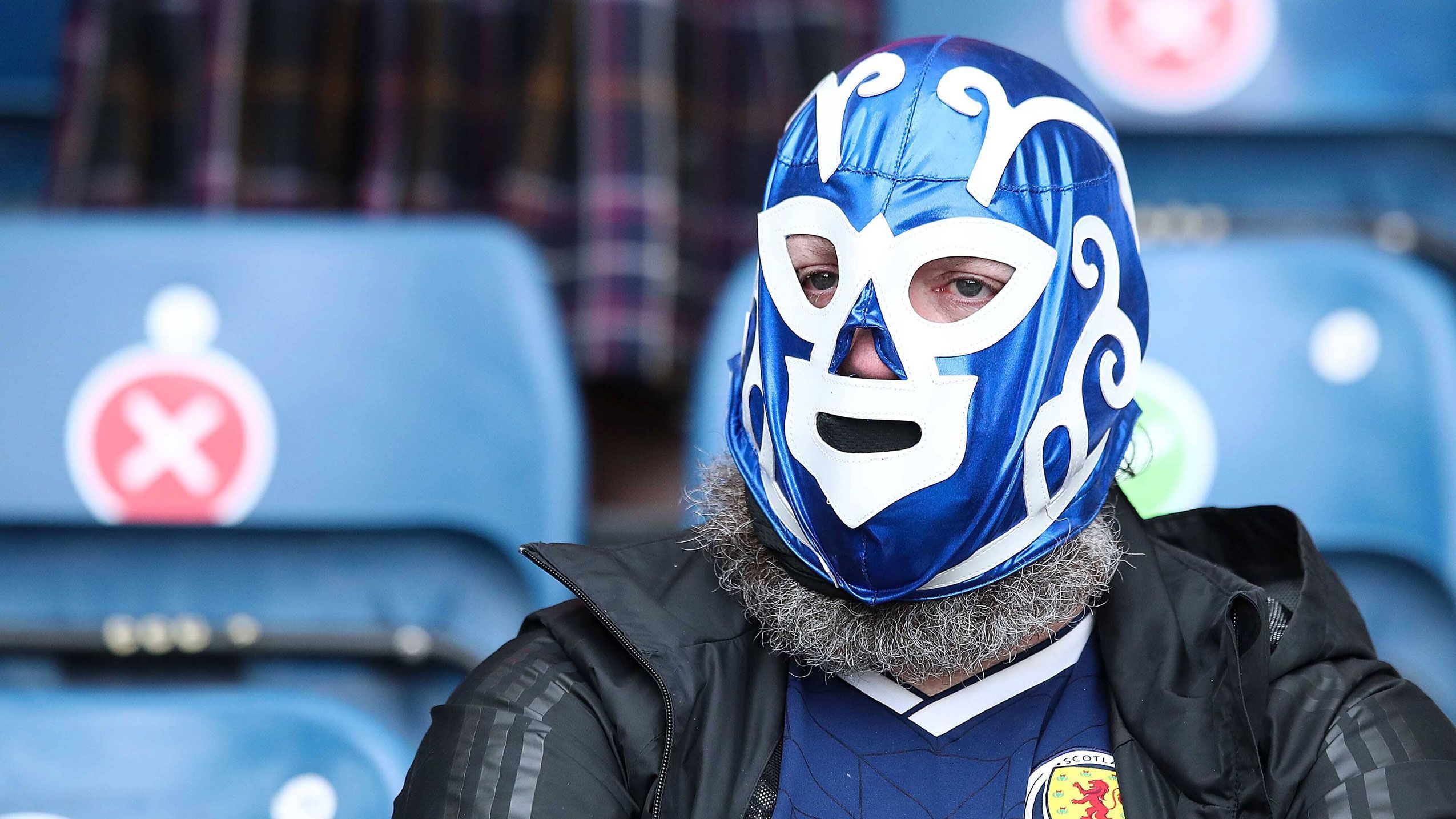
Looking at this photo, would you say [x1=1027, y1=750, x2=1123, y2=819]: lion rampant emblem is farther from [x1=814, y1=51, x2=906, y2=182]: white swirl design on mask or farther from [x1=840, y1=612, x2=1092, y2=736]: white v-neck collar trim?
[x1=814, y1=51, x2=906, y2=182]: white swirl design on mask

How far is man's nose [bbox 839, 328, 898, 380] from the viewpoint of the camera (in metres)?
1.14

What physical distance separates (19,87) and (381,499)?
1.36 metres

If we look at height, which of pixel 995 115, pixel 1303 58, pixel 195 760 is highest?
pixel 1303 58

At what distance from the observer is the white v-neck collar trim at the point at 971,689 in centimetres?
118

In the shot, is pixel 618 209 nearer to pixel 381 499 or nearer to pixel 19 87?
pixel 381 499

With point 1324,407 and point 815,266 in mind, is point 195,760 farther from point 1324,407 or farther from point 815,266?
point 1324,407

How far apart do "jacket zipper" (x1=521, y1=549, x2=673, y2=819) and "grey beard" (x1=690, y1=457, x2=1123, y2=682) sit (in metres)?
0.12


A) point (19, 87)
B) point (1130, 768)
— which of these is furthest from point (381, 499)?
point (19, 87)

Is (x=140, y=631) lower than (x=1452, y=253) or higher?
lower

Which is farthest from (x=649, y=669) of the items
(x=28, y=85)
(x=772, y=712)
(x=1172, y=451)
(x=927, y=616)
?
(x=28, y=85)

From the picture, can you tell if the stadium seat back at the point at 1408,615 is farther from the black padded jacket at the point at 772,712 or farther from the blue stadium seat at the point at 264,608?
the blue stadium seat at the point at 264,608

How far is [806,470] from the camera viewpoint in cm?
116

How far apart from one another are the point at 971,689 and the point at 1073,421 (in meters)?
0.23

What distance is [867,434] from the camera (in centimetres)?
114
